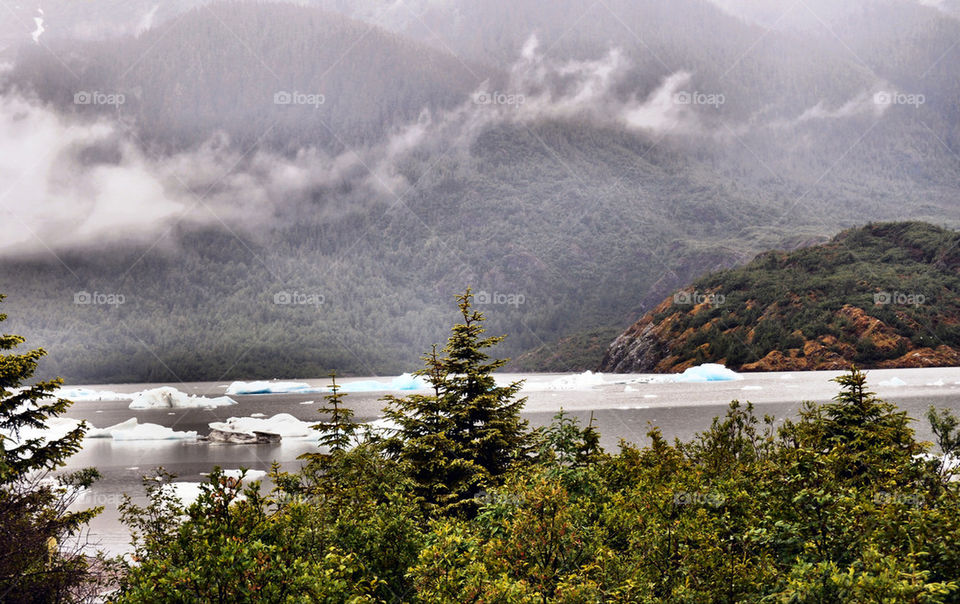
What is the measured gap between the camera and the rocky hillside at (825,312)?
10300 cm

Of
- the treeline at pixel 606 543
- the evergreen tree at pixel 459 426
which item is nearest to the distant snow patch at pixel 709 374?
the evergreen tree at pixel 459 426

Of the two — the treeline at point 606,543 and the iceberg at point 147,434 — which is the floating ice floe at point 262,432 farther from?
the treeline at point 606,543

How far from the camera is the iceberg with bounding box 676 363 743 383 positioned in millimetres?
100438

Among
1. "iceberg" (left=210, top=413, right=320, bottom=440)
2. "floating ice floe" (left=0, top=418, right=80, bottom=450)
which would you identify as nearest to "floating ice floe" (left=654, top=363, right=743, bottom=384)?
"iceberg" (left=210, top=413, right=320, bottom=440)

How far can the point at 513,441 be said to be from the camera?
45.8 feet

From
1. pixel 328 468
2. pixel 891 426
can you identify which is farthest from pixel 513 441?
pixel 891 426

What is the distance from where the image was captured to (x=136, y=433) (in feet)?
199

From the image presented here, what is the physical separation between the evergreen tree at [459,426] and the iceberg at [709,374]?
9364cm

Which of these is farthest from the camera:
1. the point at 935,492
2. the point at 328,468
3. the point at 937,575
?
the point at 328,468

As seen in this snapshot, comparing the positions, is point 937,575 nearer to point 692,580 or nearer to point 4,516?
point 692,580

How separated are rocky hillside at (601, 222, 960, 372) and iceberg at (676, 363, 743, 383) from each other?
1689 cm

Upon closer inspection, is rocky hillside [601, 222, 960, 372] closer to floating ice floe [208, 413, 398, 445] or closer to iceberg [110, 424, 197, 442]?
floating ice floe [208, 413, 398, 445]

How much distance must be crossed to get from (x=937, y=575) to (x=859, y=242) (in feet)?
532

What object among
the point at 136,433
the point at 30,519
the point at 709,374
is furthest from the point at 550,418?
the point at 709,374
